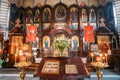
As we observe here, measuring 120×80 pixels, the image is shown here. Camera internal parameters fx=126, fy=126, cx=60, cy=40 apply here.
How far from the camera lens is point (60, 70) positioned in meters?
2.82

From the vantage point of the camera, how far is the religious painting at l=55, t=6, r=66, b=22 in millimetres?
14127

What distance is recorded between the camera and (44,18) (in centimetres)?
1420

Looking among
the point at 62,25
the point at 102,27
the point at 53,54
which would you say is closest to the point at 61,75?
the point at 102,27

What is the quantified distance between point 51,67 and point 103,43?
846cm

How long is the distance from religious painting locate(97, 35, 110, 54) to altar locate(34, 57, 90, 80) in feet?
25.7

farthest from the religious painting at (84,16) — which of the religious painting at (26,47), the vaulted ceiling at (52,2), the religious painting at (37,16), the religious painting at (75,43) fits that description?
the religious painting at (26,47)

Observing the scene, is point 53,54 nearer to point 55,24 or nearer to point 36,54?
point 36,54

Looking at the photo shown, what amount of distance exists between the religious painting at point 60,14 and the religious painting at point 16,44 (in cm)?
495

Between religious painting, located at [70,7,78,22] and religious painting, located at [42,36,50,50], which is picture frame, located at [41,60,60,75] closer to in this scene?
religious painting, located at [42,36,50,50]

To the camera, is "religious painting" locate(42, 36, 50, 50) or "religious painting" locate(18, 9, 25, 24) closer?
"religious painting" locate(42, 36, 50, 50)

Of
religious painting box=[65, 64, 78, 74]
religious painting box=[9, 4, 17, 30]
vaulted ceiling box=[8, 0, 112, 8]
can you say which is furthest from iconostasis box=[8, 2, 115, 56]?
religious painting box=[65, 64, 78, 74]

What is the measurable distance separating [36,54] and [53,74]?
1009cm

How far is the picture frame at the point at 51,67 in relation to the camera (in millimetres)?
2809

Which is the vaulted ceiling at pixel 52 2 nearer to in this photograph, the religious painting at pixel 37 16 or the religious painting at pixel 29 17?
the religious painting at pixel 37 16
